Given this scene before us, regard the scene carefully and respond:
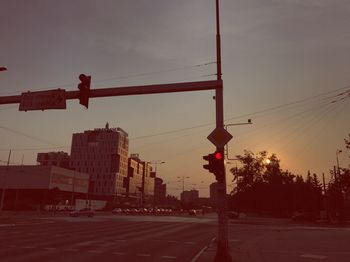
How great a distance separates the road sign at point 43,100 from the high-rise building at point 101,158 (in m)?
150

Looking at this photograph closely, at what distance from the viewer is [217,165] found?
1276 cm

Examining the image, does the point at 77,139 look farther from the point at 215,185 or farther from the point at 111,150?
the point at 215,185

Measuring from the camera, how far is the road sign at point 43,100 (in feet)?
44.3

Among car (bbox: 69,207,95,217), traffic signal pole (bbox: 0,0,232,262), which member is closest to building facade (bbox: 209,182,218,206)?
traffic signal pole (bbox: 0,0,232,262)

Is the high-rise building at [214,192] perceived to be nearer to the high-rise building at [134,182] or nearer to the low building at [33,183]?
the low building at [33,183]

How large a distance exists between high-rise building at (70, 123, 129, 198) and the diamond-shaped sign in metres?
152

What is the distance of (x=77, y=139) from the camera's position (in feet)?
567

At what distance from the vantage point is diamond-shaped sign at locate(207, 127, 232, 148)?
44.0ft

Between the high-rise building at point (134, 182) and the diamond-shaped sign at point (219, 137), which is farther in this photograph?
the high-rise building at point (134, 182)

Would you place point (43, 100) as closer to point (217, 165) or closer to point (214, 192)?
point (217, 165)

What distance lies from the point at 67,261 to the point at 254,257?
723 cm

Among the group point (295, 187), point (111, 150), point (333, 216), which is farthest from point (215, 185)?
point (111, 150)

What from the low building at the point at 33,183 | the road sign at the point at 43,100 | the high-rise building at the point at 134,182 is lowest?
the road sign at the point at 43,100

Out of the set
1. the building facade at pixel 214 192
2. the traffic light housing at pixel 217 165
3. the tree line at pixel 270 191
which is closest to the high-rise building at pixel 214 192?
the building facade at pixel 214 192
